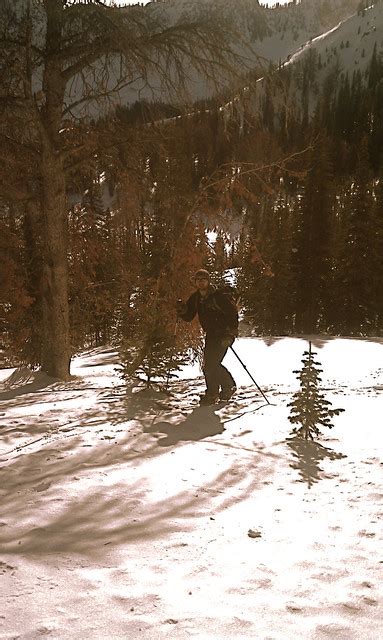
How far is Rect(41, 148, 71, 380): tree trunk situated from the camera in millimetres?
8938

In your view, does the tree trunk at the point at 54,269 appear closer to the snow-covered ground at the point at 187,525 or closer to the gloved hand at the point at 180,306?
the gloved hand at the point at 180,306

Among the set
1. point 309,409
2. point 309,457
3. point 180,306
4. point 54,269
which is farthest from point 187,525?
point 54,269

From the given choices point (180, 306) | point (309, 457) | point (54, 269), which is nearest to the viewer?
point (309, 457)

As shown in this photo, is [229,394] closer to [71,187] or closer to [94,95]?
[94,95]

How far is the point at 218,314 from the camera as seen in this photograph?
7.63 meters

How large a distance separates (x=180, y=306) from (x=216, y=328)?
0.80 metres

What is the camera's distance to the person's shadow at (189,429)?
5.59 metres

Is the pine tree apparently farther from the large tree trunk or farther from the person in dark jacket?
the large tree trunk

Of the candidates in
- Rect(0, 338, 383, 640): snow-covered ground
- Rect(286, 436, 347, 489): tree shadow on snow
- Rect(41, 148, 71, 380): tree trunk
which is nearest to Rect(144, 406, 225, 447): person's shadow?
Rect(0, 338, 383, 640): snow-covered ground

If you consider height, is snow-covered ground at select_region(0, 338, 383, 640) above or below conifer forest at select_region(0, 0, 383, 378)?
below

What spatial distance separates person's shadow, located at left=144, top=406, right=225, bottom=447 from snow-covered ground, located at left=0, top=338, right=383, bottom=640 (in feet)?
0.09

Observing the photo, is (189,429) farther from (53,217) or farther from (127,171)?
(127,171)

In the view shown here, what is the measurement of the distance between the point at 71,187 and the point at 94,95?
3.01 m

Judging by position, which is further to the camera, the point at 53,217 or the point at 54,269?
the point at 54,269
